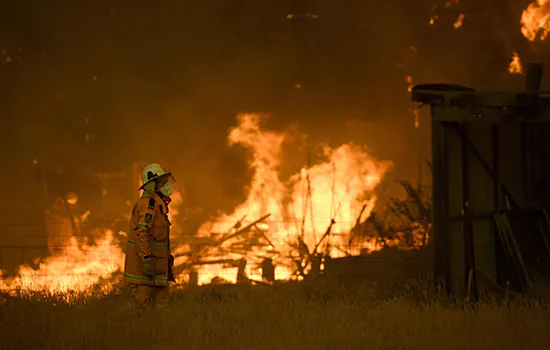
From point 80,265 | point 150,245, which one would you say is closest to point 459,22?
point 80,265

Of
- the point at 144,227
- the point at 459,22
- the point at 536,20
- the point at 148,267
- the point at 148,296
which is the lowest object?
the point at 148,296

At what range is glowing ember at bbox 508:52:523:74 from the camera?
19.6m

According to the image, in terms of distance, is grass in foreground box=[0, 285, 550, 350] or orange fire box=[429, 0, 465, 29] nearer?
grass in foreground box=[0, 285, 550, 350]

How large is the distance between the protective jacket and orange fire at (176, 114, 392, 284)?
1103 centimetres

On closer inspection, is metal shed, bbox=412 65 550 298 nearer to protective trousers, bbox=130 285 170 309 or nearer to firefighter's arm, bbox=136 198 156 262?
protective trousers, bbox=130 285 170 309

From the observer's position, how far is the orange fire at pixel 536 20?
64.2 ft

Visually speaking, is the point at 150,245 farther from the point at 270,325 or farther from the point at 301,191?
the point at 301,191

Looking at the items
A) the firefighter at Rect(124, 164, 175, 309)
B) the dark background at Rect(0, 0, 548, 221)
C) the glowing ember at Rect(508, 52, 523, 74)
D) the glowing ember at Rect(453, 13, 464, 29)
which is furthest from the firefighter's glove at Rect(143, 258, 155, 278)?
the glowing ember at Rect(453, 13, 464, 29)

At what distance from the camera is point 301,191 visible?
67.9 ft

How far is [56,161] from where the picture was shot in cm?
2242

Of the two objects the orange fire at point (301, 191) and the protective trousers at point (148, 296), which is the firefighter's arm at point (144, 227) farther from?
the orange fire at point (301, 191)

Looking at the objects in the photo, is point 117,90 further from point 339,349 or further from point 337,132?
point 339,349

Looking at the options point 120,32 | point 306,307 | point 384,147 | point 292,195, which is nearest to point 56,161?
point 120,32

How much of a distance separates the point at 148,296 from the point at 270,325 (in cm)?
135
